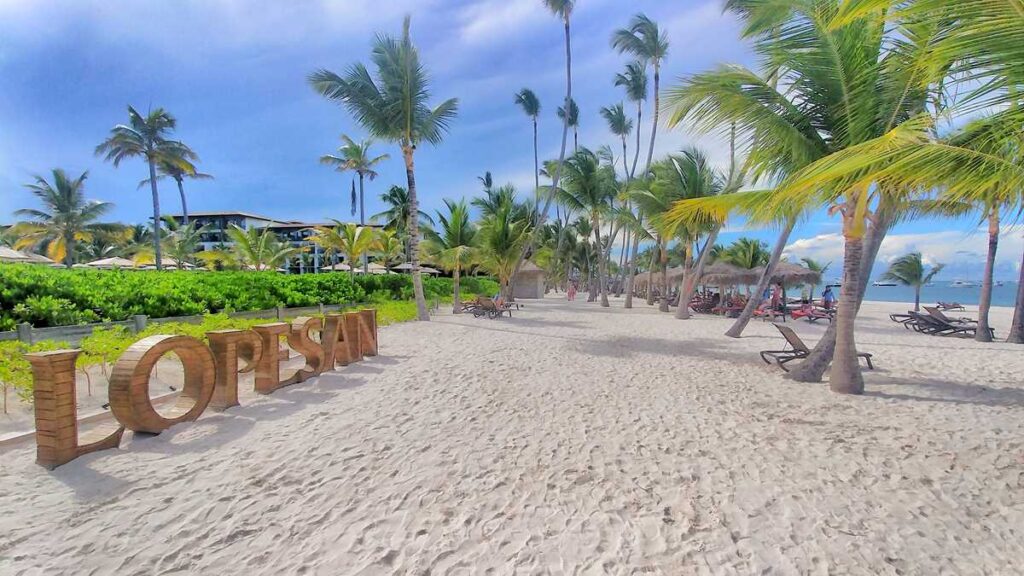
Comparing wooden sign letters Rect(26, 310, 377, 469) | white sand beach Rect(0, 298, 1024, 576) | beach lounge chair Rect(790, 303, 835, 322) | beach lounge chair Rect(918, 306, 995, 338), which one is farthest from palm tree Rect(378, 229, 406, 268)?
beach lounge chair Rect(918, 306, 995, 338)

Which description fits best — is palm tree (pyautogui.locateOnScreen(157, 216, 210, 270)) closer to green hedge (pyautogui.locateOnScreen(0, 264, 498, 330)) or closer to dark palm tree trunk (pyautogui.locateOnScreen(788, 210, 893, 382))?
green hedge (pyautogui.locateOnScreen(0, 264, 498, 330))

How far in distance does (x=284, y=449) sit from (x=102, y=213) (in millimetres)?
37027

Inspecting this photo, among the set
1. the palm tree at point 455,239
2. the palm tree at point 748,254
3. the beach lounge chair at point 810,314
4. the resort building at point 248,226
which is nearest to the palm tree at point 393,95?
the palm tree at point 455,239

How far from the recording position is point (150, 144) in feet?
88.5

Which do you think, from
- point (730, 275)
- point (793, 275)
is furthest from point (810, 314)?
point (730, 275)

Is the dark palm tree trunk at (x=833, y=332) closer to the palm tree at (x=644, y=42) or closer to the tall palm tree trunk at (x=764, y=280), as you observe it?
the tall palm tree trunk at (x=764, y=280)

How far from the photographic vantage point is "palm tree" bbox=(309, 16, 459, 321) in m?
12.2

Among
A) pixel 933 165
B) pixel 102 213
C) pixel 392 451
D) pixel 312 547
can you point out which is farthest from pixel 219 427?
pixel 102 213

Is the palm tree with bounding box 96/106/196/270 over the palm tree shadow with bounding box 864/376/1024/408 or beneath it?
over

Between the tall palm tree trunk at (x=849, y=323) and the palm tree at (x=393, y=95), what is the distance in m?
11.1

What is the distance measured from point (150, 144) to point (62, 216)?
815cm

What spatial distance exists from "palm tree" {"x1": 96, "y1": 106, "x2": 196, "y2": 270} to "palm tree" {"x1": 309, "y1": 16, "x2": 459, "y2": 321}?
2068 cm

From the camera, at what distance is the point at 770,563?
2346mm

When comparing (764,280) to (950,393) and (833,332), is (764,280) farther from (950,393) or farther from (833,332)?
(950,393)
